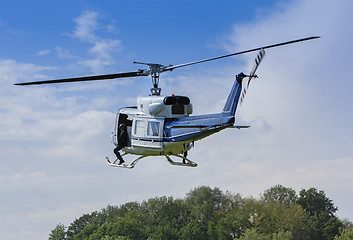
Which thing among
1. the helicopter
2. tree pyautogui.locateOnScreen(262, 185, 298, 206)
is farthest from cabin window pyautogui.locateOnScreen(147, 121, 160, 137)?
tree pyautogui.locateOnScreen(262, 185, 298, 206)

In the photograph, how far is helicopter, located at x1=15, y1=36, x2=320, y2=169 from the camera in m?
20.1

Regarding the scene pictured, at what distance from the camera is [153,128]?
70.5 ft

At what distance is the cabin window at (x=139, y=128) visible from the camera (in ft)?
71.6

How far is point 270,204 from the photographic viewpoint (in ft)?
229

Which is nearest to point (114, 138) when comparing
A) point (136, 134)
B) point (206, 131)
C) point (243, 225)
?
point (136, 134)

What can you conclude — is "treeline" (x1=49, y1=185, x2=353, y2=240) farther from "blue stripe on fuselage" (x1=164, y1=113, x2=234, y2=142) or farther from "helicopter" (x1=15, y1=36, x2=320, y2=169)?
"blue stripe on fuselage" (x1=164, y1=113, x2=234, y2=142)

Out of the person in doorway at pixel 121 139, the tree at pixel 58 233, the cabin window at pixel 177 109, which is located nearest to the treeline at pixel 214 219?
the tree at pixel 58 233

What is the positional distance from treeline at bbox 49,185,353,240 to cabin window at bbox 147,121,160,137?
150 ft

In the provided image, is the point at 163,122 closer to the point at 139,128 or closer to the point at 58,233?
the point at 139,128

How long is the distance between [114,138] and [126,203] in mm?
55015

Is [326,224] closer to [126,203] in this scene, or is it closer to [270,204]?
[270,204]

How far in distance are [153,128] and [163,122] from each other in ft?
1.61

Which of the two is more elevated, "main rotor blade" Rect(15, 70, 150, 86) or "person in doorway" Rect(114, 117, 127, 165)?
"main rotor blade" Rect(15, 70, 150, 86)

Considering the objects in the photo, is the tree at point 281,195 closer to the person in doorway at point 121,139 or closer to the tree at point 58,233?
the tree at point 58,233
